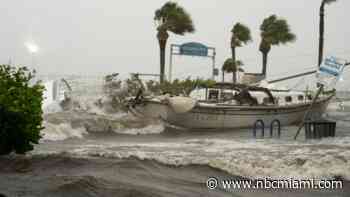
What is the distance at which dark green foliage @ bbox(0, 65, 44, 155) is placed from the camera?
37.2 feet

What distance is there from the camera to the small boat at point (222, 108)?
95.4 feet

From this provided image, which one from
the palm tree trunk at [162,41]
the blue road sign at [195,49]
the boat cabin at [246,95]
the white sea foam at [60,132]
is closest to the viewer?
the white sea foam at [60,132]

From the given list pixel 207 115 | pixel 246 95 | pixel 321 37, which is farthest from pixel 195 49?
pixel 207 115

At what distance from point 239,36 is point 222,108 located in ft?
133

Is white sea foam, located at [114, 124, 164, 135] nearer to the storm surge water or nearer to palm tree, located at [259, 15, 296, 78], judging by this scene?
the storm surge water

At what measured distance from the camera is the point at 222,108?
96.6ft

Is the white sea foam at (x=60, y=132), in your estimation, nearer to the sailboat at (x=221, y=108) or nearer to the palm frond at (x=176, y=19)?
the sailboat at (x=221, y=108)

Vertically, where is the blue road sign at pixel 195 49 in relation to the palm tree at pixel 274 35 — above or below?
below

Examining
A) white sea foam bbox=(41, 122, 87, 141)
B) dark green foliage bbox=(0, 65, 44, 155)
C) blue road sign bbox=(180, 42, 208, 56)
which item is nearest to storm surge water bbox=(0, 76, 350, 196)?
dark green foliage bbox=(0, 65, 44, 155)

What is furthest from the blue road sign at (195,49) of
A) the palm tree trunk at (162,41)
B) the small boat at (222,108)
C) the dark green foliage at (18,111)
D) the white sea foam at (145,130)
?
the dark green foliage at (18,111)

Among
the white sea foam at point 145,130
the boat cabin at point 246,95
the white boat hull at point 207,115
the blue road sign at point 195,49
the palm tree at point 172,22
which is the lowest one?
the white sea foam at point 145,130

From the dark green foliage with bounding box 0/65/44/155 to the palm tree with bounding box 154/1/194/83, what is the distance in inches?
1477

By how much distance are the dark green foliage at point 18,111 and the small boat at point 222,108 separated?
1615 centimetres

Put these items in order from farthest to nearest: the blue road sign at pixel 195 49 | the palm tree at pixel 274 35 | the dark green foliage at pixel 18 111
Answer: the palm tree at pixel 274 35 < the blue road sign at pixel 195 49 < the dark green foliage at pixel 18 111
